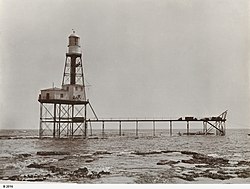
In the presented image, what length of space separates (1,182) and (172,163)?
6.60 ft

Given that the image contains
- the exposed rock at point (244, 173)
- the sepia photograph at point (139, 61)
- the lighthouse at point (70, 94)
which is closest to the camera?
the exposed rock at point (244, 173)

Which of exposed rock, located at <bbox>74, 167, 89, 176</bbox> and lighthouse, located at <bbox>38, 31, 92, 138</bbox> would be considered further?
lighthouse, located at <bbox>38, 31, 92, 138</bbox>

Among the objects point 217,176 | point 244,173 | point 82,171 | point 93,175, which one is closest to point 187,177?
point 217,176

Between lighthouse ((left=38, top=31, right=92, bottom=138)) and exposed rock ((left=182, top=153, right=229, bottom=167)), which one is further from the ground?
lighthouse ((left=38, top=31, right=92, bottom=138))

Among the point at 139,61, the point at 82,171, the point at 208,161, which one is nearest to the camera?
the point at 82,171

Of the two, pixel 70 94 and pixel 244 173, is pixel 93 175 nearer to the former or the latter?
pixel 244 173

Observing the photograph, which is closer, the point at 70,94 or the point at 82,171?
Result: the point at 82,171

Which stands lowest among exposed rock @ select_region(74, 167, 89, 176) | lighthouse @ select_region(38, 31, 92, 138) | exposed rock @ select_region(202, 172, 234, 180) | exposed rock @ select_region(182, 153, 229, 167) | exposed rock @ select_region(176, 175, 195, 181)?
exposed rock @ select_region(176, 175, 195, 181)

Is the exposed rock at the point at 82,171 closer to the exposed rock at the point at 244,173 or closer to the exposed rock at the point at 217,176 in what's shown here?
the exposed rock at the point at 217,176

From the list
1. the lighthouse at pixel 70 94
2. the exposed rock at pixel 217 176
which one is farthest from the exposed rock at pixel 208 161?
the lighthouse at pixel 70 94

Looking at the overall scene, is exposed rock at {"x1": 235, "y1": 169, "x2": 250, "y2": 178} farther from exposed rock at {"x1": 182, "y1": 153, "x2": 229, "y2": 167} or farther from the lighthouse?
the lighthouse

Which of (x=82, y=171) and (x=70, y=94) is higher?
(x=70, y=94)

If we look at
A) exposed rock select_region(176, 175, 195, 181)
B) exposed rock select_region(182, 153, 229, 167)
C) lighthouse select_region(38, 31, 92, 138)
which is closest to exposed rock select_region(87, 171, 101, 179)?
exposed rock select_region(176, 175, 195, 181)

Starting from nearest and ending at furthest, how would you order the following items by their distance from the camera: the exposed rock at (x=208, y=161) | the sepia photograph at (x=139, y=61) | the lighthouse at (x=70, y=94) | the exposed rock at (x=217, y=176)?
the exposed rock at (x=217, y=176), the sepia photograph at (x=139, y=61), the exposed rock at (x=208, y=161), the lighthouse at (x=70, y=94)
